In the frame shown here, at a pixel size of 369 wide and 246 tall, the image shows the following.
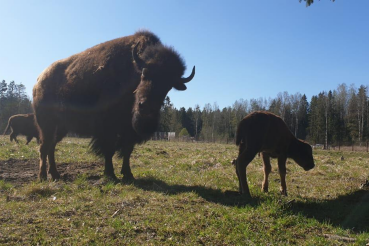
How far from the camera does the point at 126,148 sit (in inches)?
320

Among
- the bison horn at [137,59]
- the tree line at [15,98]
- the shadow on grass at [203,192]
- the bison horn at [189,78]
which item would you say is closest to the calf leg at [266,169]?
the shadow on grass at [203,192]

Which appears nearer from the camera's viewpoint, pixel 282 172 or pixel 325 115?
pixel 282 172

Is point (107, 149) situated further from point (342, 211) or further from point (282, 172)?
point (342, 211)

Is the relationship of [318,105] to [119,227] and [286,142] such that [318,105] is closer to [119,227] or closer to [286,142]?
[286,142]

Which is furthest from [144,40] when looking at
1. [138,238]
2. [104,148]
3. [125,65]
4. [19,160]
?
[19,160]

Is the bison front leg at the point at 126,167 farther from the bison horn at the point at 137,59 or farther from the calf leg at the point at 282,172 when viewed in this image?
the calf leg at the point at 282,172

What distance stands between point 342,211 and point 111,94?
19.5 feet

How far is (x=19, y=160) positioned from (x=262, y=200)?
390 inches

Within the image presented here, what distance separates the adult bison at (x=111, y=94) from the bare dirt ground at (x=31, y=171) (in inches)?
19.0

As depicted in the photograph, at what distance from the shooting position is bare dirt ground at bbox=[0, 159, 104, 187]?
7914mm

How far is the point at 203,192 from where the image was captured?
6.27m

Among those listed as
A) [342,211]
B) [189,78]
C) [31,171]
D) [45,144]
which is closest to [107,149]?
[45,144]

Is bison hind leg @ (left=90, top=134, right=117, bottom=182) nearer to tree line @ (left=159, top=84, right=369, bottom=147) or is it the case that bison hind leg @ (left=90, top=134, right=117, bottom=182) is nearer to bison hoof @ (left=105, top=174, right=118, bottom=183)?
bison hoof @ (left=105, top=174, right=118, bottom=183)

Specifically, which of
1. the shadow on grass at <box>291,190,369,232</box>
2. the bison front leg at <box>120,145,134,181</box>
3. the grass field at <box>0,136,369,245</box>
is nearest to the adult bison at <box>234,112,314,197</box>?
the grass field at <box>0,136,369,245</box>
